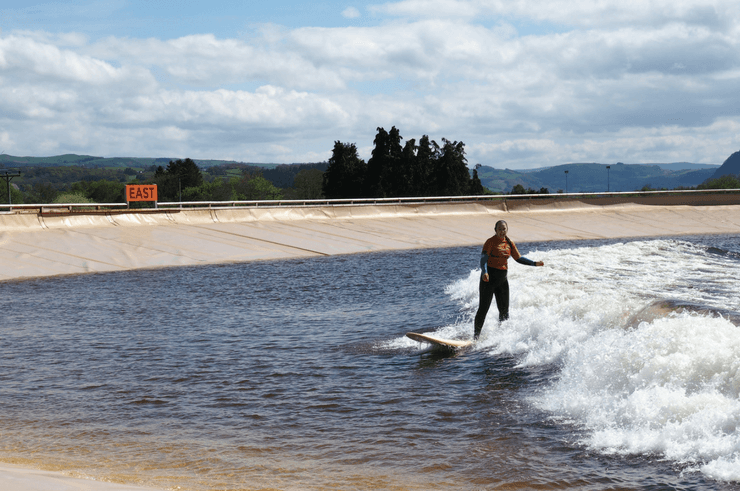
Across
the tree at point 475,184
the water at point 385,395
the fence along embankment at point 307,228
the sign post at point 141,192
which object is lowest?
the water at point 385,395

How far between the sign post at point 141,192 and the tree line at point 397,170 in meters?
46.3

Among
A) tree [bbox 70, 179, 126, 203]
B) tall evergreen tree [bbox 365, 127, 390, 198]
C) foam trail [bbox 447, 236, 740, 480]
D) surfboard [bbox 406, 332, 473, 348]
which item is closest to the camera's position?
foam trail [bbox 447, 236, 740, 480]

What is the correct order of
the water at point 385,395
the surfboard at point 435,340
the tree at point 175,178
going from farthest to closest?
1. the tree at point 175,178
2. the surfboard at point 435,340
3. the water at point 385,395

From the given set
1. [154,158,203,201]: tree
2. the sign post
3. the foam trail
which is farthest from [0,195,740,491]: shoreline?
[154,158,203,201]: tree

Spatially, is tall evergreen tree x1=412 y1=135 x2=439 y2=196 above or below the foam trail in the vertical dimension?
above

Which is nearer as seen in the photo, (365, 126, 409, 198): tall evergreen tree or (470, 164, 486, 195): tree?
(365, 126, 409, 198): tall evergreen tree

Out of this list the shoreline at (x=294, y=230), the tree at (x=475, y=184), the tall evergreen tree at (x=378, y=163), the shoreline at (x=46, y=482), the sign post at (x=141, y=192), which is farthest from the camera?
the tree at (x=475, y=184)

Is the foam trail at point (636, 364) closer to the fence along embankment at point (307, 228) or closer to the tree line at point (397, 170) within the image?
the fence along embankment at point (307, 228)

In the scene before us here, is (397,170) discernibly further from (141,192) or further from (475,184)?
(141,192)

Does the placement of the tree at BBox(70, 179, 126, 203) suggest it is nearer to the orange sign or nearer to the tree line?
the tree line

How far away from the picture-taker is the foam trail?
6.64 meters

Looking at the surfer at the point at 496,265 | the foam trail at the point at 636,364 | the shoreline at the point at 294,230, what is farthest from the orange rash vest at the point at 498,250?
the shoreline at the point at 294,230

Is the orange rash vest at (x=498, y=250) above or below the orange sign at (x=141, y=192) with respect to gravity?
below

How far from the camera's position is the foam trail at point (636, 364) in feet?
21.8
